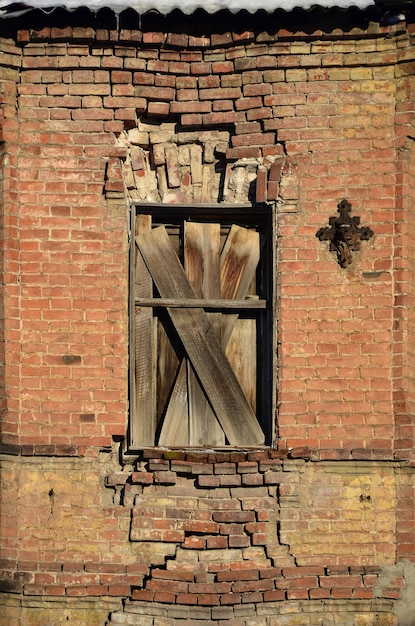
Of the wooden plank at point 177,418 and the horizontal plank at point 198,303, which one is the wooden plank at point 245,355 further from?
the wooden plank at point 177,418

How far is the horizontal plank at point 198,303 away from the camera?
7016 mm

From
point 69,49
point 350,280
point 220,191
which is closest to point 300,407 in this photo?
point 350,280

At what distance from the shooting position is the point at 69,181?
695cm

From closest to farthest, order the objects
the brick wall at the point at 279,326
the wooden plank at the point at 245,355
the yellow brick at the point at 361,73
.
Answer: the brick wall at the point at 279,326
the yellow brick at the point at 361,73
the wooden plank at the point at 245,355

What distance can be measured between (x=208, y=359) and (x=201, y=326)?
0.72 ft

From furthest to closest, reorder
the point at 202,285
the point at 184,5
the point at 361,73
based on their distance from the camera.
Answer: the point at 202,285
the point at 361,73
the point at 184,5

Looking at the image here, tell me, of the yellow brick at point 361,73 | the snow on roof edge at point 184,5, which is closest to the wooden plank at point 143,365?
the snow on roof edge at point 184,5

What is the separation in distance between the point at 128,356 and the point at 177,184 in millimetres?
1151

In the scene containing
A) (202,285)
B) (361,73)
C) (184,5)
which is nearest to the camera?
(184,5)

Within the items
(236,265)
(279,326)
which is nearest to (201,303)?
(236,265)

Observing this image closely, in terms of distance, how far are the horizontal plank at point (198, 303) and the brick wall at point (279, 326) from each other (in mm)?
212

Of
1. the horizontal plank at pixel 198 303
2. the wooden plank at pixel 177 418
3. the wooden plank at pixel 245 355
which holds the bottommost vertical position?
the wooden plank at pixel 177 418

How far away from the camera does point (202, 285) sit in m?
7.08

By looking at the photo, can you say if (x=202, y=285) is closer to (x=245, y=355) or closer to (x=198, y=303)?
(x=198, y=303)
